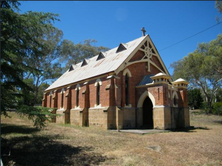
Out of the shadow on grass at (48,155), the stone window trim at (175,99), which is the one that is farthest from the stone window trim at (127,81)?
the shadow on grass at (48,155)

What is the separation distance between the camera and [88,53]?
48438 mm

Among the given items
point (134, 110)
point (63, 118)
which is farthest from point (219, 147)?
point (63, 118)

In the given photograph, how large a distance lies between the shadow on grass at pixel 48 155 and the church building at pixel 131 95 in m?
9.04

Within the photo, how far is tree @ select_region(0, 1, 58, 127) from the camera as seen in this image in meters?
7.34

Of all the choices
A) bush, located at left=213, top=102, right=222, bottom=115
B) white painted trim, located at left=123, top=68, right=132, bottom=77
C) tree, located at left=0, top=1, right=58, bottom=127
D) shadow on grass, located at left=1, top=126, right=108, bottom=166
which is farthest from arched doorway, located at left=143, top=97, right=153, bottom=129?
bush, located at left=213, top=102, right=222, bottom=115

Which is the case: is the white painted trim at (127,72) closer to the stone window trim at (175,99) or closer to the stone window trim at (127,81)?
the stone window trim at (127,81)

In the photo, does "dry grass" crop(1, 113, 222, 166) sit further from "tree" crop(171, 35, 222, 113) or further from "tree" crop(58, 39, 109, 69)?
"tree" crop(58, 39, 109, 69)

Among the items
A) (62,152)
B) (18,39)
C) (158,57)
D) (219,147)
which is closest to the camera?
(18,39)

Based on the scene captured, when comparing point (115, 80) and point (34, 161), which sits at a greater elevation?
point (115, 80)

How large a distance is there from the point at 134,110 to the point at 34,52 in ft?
47.2

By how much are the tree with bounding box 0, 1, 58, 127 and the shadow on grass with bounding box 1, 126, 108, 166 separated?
147 centimetres

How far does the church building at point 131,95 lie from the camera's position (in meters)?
18.5

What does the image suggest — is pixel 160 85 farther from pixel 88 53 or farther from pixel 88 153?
→ pixel 88 53

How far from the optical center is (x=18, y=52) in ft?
26.3
